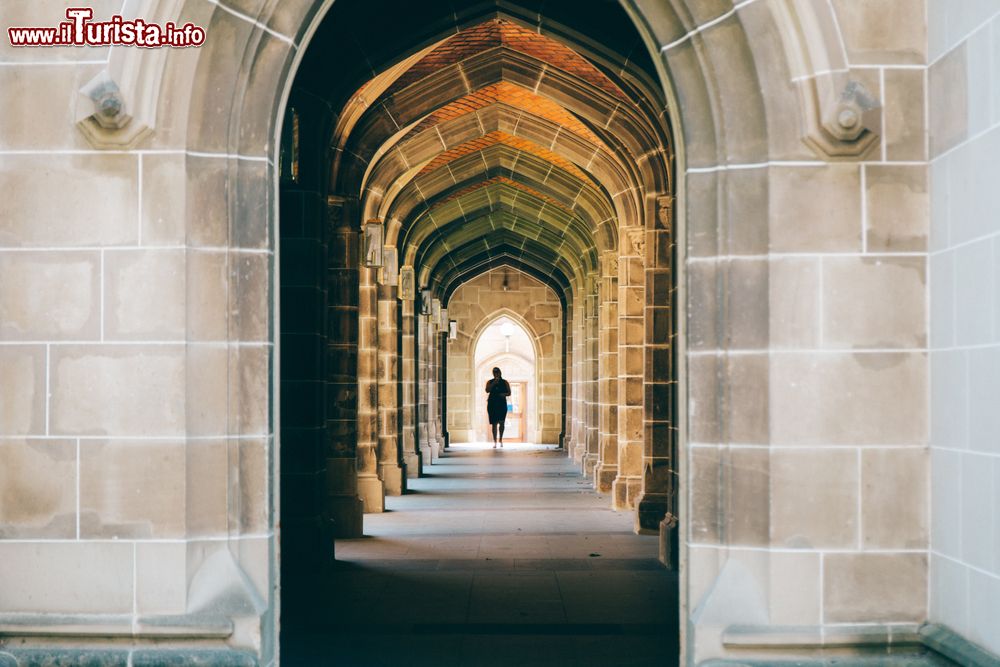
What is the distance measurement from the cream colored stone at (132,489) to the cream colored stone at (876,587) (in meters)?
2.10

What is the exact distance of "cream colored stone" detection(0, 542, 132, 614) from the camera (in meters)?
3.77

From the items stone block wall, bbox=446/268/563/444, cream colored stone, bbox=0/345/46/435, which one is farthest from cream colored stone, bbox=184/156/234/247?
stone block wall, bbox=446/268/563/444

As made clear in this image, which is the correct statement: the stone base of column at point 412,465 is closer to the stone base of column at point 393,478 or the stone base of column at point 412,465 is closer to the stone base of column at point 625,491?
the stone base of column at point 393,478

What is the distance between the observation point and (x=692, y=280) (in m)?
3.95

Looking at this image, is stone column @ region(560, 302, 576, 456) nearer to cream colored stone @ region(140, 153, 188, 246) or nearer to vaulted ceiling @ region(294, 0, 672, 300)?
vaulted ceiling @ region(294, 0, 672, 300)

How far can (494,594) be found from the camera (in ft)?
22.9

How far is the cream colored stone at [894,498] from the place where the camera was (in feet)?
12.5

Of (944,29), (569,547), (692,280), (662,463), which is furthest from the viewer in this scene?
(662,463)

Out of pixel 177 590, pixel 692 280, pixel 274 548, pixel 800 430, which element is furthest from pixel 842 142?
pixel 177 590

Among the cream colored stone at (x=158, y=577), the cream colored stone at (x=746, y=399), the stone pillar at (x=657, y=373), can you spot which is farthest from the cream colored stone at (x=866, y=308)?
the stone pillar at (x=657, y=373)

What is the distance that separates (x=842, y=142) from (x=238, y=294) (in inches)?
79.0

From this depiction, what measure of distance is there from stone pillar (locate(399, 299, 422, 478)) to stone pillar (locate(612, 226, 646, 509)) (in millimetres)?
4512

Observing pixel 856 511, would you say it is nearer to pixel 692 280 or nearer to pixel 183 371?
pixel 692 280

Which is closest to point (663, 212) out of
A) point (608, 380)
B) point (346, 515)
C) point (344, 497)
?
point (344, 497)
